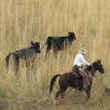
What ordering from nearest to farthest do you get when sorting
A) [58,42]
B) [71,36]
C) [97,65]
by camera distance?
[97,65], [58,42], [71,36]

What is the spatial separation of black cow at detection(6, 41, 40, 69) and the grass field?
0.63ft

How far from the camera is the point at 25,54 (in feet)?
39.7

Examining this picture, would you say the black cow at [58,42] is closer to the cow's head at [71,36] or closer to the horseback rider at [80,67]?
the cow's head at [71,36]

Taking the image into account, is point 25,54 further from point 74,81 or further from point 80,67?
point 74,81

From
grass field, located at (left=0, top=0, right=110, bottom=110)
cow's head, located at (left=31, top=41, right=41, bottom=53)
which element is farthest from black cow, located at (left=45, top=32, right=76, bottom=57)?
cow's head, located at (left=31, top=41, right=41, bottom=53)

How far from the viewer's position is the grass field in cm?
1063

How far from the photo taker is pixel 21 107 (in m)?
10.2

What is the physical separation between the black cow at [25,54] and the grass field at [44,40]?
193 mm

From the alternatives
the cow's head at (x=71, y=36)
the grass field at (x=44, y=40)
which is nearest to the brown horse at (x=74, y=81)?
the grass field at (x=44, y=40)

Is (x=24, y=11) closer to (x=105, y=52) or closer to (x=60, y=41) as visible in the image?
(x=60, y=41)

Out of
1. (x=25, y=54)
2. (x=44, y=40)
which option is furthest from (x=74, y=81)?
(x=44, y=40)

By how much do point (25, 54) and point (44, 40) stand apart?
181cm

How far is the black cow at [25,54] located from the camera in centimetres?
1182

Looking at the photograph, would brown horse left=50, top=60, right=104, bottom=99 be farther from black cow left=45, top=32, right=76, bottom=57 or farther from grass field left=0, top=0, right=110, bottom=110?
black cow left=45, top=32, right=76, bottom=57
